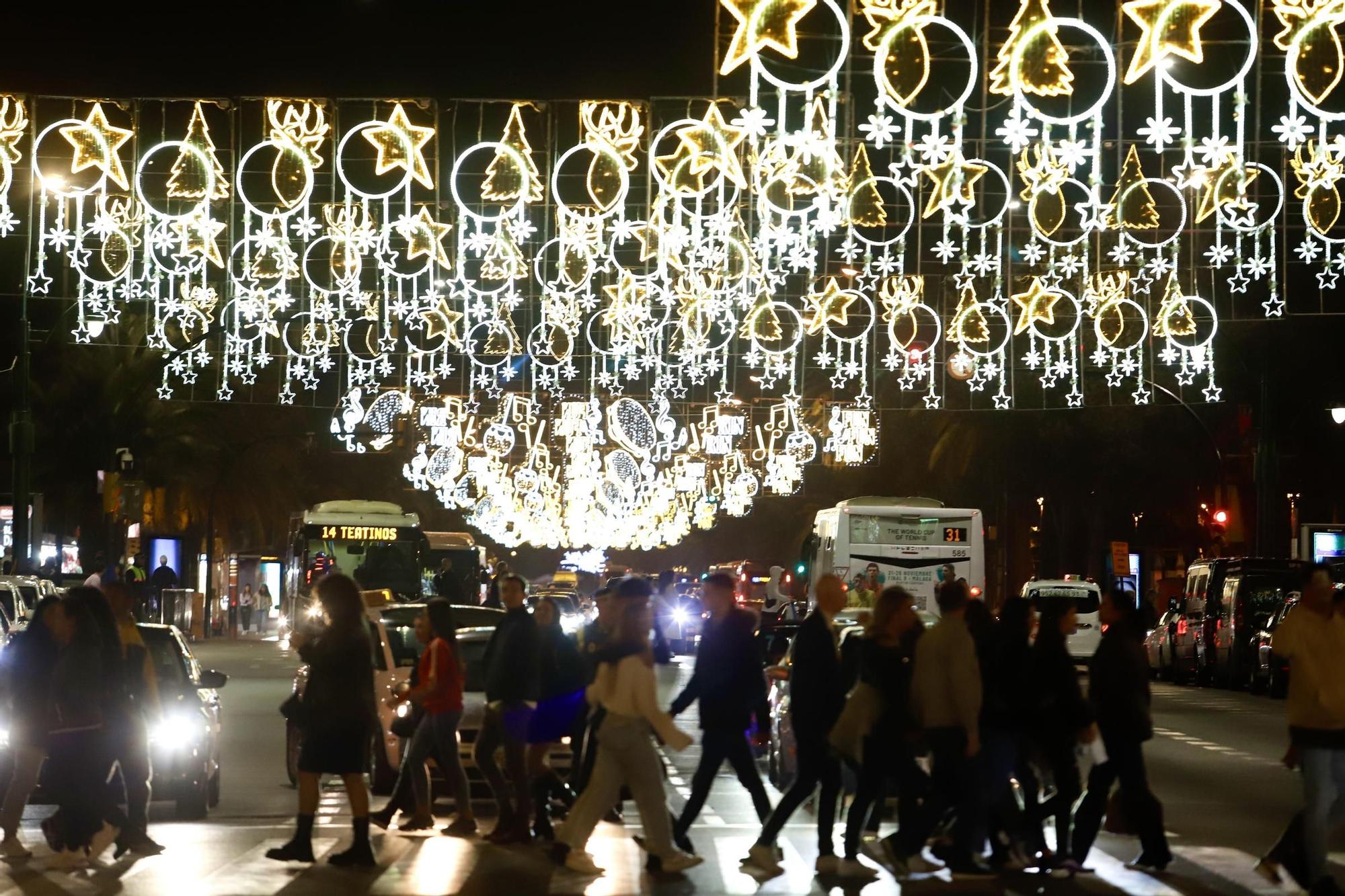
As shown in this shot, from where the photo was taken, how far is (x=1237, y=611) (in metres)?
40.5

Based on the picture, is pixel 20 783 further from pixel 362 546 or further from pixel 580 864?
pixel 362 546

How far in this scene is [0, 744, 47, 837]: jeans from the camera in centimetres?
1336

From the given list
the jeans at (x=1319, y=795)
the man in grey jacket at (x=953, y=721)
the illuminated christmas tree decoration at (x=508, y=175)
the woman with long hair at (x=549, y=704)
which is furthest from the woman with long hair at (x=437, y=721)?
the illuminated christmas tree decoration at (x=508, y=175)

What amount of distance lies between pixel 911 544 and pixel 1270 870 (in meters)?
32.1

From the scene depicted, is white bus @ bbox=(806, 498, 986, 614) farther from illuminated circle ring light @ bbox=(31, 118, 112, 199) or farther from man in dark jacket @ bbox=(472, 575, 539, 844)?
man in dark jacket @ bbox=(472, 575, 539, 844)

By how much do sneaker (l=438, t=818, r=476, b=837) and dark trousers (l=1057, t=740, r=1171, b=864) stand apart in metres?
4.16

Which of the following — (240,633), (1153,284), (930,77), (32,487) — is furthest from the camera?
(240,633)

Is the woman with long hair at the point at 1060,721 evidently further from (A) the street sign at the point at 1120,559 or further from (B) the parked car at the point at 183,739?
(A) the street sign at the point at 1120,559

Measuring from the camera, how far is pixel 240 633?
229ft

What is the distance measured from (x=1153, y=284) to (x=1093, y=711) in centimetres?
3136

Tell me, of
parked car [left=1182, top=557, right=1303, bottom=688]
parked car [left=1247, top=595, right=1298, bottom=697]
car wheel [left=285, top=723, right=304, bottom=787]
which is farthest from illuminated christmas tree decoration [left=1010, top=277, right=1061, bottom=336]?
car wheel [left=285, top=723, right=304, bottom=787]

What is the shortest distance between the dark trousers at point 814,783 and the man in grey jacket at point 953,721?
2.18 feet

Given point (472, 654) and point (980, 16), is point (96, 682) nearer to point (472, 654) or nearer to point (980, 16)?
point (472, 654)

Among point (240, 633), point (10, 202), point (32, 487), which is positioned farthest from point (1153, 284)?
point (240, 633)
